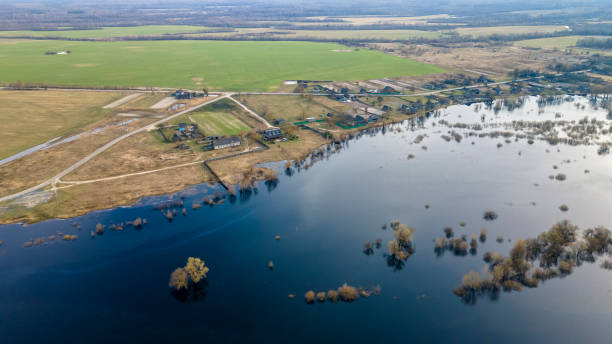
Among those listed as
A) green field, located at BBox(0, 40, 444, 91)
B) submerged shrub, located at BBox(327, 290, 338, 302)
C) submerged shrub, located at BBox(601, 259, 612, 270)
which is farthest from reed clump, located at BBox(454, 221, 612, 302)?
green field, located at BBox(0, 40, 444, 91)

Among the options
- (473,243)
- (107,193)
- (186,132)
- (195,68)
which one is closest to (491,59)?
(195,68)

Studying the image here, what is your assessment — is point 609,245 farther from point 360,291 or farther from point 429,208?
point 360,291

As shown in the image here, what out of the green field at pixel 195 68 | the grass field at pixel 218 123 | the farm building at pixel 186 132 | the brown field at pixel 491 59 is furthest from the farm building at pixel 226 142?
the brown field at pixel 491 59

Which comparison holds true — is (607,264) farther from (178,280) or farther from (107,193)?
(107,193)

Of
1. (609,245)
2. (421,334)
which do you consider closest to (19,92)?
(421,334)

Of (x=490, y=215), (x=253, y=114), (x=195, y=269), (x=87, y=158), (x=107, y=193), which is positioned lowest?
(x=195, y=269)

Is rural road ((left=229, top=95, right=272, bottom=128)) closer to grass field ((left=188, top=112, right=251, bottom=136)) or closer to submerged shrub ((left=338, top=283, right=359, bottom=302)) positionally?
grass field ((left=188, top=112, right=251, bottom=136))
